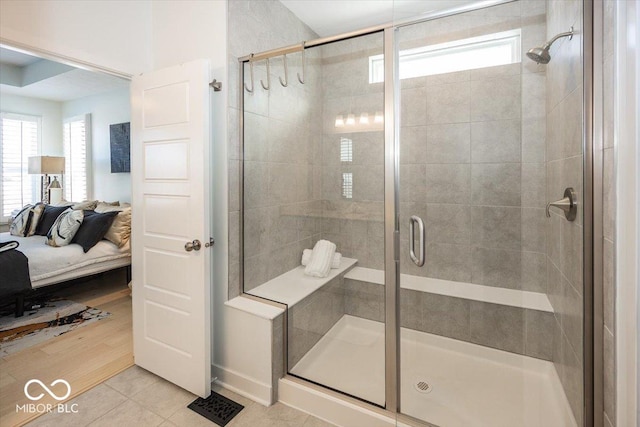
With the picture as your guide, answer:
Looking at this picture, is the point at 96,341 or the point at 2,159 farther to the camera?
the point at 2,159

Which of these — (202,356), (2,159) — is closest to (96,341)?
(202,356)

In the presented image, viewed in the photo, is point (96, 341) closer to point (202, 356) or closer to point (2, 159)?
point (202, 356)

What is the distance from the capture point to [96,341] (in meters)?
2.54

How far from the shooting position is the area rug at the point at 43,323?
2516 mm

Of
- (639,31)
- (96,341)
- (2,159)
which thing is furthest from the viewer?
(2,159)

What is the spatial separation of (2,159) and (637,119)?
260 inches

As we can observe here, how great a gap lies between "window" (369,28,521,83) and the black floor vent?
199 cm

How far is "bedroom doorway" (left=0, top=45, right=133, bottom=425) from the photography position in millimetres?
2158

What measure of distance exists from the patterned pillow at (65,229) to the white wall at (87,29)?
2128mm

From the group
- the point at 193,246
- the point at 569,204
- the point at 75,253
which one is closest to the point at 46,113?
the point at 75,253

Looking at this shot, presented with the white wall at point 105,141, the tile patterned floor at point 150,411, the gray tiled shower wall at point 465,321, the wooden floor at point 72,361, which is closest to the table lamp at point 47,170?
the white wall at point 105,141

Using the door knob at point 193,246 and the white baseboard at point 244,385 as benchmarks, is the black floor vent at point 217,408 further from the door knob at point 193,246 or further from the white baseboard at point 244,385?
the door knob at point 193,246

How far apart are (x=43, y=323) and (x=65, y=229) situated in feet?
3.17

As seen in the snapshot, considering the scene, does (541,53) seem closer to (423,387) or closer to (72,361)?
(423,387)
